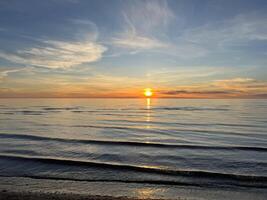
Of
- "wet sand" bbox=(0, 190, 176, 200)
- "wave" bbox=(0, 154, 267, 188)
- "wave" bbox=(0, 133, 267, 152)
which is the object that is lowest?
"wave" bbox=(0, 133, 267, 152)

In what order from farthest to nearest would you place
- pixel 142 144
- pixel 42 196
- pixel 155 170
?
pixel 142 144
pixel 155 170
pixel 42 196

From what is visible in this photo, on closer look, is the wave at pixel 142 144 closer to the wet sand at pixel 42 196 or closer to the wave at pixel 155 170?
the wave at pixel 155 170

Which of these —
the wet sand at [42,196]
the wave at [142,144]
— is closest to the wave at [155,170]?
the wet sand at [42,196]

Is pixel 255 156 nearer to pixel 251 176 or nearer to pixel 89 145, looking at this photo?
pixel 251 176

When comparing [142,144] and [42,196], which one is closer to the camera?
[42,196]

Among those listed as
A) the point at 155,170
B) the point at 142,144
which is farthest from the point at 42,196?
the point at 142,144

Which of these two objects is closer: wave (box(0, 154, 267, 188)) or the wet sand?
the wet sand

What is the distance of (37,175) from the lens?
1069cm

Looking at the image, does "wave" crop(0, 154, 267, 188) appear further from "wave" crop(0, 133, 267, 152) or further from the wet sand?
"wave" crop(0, 133, 267, 152)

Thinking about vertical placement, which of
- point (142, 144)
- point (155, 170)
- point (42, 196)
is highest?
point (42, 196)

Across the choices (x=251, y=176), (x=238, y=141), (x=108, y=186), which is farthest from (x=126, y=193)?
(x=238, y=141)

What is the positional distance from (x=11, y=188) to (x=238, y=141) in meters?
16.8

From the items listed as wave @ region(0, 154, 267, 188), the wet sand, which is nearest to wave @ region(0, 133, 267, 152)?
wave @ region(0, 154, 267, 188)

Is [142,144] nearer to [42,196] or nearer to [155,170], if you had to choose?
[155,170]
